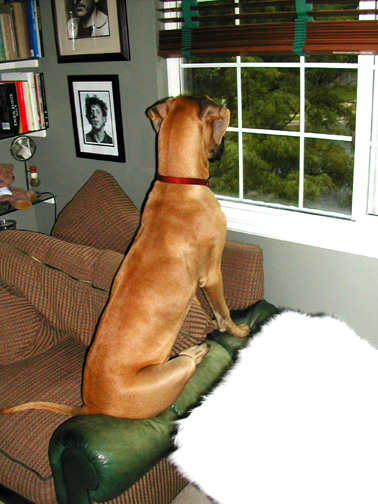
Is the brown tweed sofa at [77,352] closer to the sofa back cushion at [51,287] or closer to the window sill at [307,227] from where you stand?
the sofa back cushion at [51,287]

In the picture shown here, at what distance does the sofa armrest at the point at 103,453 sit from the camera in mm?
1462

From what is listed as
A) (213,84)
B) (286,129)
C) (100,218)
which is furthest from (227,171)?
(100,218)

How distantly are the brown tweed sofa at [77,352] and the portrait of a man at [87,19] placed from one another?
753 millimetres

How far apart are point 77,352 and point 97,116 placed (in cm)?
133

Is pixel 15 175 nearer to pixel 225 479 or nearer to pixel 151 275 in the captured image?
pixel 151 275

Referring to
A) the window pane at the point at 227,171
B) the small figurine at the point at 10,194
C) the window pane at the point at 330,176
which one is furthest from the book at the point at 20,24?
the window pane at the point at 330,176

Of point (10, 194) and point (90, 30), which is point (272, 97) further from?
point (10, 194)

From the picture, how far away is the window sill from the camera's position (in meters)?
2.12

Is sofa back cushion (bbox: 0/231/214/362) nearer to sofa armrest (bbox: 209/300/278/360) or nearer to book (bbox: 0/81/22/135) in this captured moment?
sofa armrest (bbox: 209/300/278/360)

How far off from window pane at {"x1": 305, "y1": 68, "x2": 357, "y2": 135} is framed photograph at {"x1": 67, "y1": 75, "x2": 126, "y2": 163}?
3.29 feet

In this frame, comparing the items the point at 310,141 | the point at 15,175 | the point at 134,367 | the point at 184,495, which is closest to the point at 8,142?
the point at 15,175

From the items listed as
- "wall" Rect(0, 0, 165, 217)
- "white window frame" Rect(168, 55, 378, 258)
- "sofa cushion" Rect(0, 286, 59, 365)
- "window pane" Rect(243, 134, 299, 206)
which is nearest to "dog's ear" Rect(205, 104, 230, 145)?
"white window frame" Rect(168, 55, 378, 258)

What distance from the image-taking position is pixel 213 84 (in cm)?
261

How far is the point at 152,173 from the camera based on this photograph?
8.79ft
